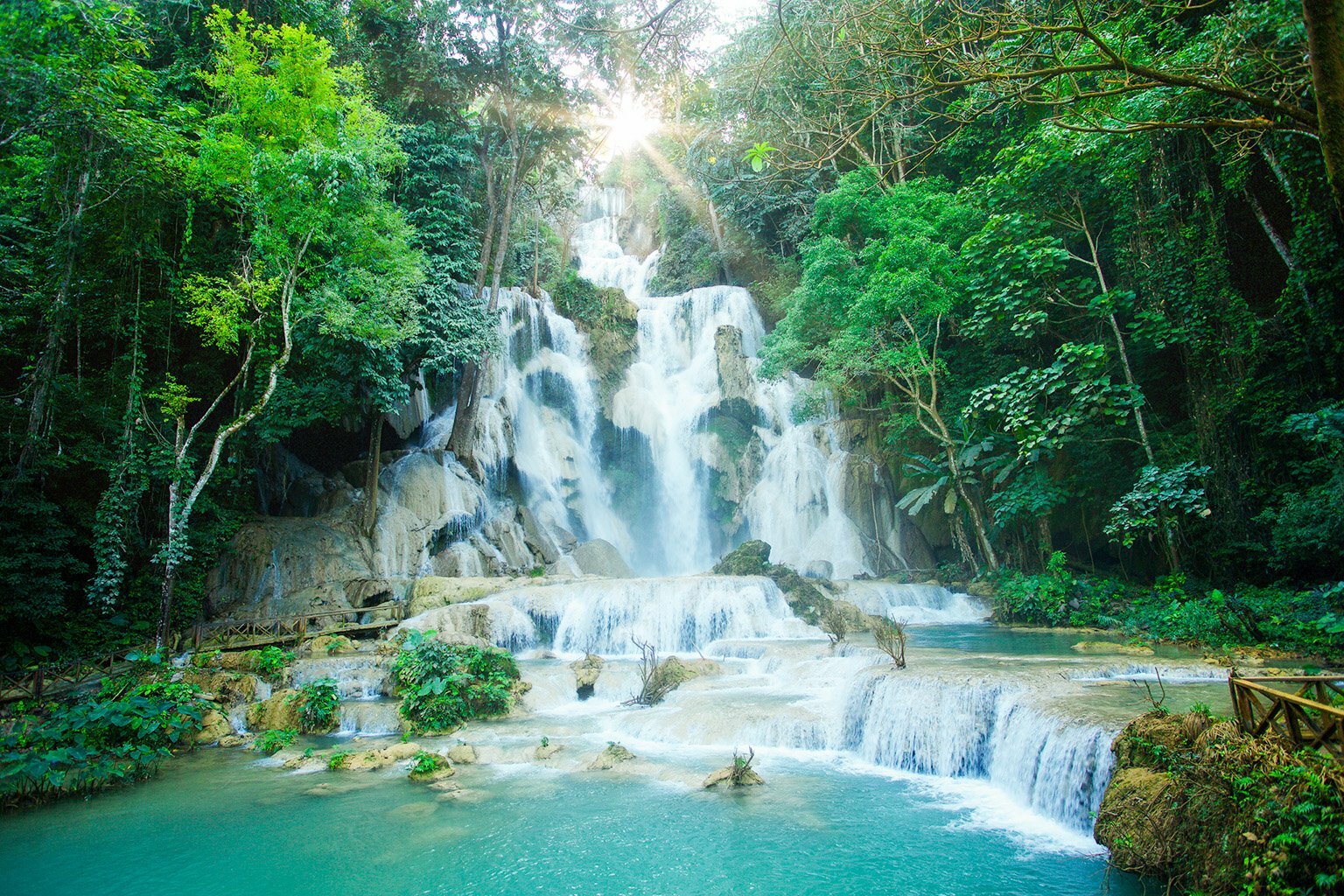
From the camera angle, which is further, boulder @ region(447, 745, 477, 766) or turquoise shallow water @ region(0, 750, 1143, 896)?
boulder @ region(447, 745, 477, 766)

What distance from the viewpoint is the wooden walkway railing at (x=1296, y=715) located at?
150 inches

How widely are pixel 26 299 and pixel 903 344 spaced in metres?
17.6

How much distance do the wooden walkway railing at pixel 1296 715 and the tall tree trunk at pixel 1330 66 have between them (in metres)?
2.75

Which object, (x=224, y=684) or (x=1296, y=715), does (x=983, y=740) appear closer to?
(x=1296, y=715)

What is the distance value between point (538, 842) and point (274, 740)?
4857mm

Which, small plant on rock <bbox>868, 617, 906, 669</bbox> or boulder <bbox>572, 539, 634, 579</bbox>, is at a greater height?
boulder <bbox>572, 539, 634, 579</bbox>

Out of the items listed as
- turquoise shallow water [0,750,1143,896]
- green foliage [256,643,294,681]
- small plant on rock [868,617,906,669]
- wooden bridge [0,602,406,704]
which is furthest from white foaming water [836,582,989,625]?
green foliage [256,643,294,681]

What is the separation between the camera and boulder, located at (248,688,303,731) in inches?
385

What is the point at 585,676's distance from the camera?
1116 centimetres

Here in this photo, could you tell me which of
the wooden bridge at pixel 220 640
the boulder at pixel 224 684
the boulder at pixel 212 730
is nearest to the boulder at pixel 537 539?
the wooden bridge at pixel 220 640

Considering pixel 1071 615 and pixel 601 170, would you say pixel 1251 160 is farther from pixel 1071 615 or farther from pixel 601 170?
pixel 601 170

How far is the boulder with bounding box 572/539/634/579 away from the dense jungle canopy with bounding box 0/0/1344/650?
626 cm

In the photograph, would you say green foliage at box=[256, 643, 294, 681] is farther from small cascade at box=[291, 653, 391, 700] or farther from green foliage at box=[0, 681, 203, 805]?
green foliage at box=[0, 681, 203, 805]

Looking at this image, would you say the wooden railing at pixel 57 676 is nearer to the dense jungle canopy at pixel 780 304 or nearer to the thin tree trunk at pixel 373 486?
the dense jungle canopy at pixel 780 304
